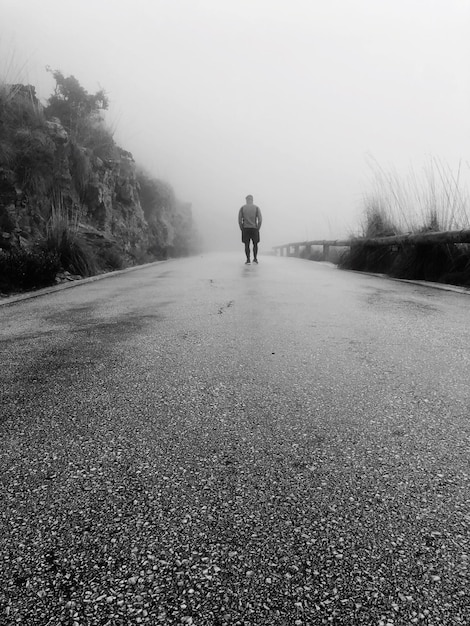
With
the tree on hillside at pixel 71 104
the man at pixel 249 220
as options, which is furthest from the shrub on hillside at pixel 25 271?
the tree on hillside at pixel 71 104

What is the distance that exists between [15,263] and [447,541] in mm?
6339

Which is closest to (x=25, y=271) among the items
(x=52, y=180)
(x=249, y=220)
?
(x=52, y=180)

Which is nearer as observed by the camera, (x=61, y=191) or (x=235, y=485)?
(x=235, y=485)

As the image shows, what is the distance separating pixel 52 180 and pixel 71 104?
14.3ft

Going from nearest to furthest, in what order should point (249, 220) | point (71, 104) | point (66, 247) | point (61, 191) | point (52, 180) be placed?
point (66, 247)
point (52, 180)
point (61, 191)
point (249, 220)
point (71, 104)

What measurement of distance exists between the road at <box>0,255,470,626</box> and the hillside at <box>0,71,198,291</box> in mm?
4772

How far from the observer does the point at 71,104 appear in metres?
13.2

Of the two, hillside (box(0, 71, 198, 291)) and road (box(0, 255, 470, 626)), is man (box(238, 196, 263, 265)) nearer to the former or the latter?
hillside (box(0, 71, 198, 291))

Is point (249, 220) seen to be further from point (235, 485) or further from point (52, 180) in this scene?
point (235, 485)

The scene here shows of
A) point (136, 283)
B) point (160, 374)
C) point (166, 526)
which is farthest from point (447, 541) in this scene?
point (136, 283)

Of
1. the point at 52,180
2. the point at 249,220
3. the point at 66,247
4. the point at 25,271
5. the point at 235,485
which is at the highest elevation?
the point at 52,180

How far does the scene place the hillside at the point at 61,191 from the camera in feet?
26.0

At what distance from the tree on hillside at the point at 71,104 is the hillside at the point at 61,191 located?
1.1 inches

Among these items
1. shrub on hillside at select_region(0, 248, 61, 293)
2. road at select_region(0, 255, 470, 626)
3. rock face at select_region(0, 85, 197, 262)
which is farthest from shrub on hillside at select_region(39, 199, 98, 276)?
road at select_region(0, 255, 470, 626)
